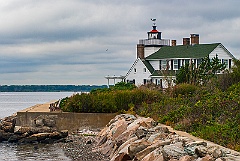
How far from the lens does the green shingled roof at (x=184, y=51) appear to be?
5328cm

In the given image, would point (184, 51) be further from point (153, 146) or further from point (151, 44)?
point (153, 146)

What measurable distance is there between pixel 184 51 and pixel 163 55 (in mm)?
2504

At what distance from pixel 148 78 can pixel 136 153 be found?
40925mm

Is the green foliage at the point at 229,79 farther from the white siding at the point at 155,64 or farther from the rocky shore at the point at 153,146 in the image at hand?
the white siding at the point at 155,64

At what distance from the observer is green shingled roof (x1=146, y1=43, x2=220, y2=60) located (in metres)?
53.3

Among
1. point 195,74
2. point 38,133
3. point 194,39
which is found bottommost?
point 38,133

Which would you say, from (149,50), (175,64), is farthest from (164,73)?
(149,50)

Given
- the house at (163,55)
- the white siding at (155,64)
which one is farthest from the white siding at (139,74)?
the white siding at (155,64)

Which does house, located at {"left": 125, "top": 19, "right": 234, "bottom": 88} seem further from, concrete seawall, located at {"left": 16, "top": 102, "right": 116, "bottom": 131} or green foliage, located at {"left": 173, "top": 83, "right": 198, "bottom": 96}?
concrete seawall, located at {"left": 16, "top": 102, "right": 116, "bottom": 131}

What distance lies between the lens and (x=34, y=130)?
92.9ft

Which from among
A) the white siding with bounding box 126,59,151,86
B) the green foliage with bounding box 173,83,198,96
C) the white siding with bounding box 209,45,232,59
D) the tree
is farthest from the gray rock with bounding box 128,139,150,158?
the white siding with bounding box 126,59,151,86

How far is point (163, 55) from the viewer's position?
56.5 metres

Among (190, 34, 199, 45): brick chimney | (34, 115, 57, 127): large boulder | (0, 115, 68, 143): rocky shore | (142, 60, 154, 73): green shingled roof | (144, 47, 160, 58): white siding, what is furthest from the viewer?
(144, 47, 160, 58): white siding

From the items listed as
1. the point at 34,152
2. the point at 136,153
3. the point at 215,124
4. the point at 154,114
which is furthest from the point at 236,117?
the point at 34,152
